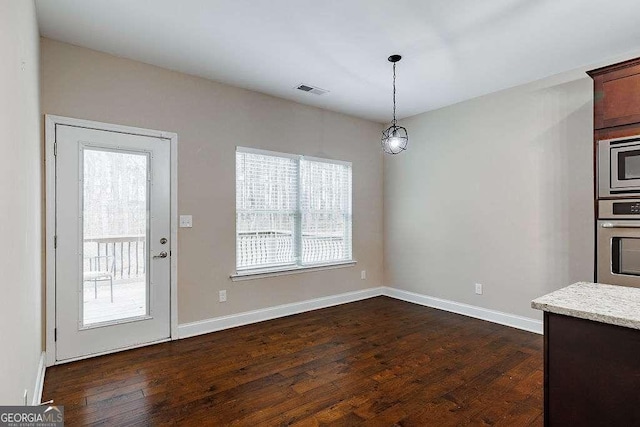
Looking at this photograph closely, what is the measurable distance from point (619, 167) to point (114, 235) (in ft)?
14.5

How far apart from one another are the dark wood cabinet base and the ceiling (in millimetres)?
2285

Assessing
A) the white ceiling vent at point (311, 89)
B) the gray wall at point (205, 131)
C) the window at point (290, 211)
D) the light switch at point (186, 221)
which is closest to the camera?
the gray wall at point (205, 131)

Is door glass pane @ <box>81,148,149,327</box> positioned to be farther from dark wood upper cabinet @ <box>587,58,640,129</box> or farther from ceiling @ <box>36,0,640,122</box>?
dark wood upper cabinet @ <box>587,58,640,129</box>

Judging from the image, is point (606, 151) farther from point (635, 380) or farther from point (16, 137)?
point (16, 137)

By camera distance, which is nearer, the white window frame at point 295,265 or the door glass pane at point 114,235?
the door glass pane at point 114,235

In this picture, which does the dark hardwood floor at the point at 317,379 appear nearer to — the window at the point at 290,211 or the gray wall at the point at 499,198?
the gray wall at the point at 499,198

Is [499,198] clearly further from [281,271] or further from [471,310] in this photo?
[281,271]

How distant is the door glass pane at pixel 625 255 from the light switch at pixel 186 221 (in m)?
3.89

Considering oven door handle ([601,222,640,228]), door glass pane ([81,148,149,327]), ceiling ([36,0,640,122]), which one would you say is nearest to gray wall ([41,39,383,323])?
ceiling ([36,0,640,122])

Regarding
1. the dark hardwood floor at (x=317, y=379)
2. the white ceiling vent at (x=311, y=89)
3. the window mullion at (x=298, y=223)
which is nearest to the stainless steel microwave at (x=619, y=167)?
the dark hardwood floor at (x=317, y=379)

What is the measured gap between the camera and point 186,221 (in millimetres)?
3750

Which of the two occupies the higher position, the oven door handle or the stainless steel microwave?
the stainless steel microwave

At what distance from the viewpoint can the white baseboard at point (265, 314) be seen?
3.78 m

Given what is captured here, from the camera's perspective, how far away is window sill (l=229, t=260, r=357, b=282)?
4133mm
